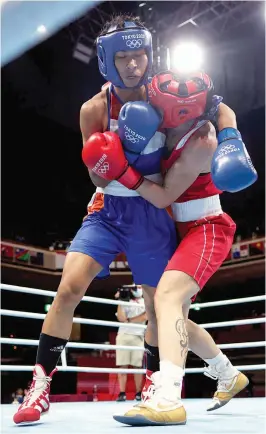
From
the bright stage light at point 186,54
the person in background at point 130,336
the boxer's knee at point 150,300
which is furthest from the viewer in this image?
the bright stage light at point 186,54

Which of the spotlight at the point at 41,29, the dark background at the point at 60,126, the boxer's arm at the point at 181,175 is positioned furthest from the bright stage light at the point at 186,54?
the boxer's arm at the point at 181,175

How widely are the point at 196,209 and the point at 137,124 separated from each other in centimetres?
36

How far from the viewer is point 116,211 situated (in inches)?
68.4

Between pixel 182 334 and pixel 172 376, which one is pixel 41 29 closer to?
pixel 182 334

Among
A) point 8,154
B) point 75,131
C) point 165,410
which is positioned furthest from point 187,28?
point 165,410

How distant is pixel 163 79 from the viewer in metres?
1.52

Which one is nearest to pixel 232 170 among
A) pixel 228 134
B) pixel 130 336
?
pixel 228 134

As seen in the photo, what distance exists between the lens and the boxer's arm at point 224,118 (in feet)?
5.13

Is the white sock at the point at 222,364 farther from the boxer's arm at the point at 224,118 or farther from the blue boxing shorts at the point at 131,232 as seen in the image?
the boxer's arm at the point at 224,118

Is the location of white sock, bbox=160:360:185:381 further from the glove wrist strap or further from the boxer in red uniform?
the glove wrist strap

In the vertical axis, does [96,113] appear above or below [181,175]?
above

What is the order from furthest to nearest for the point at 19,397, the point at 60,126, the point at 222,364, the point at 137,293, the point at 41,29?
the point at 60,126 < the point at 41,29 < the point at 19,397 < the point at 137,293 < the point at 222,364

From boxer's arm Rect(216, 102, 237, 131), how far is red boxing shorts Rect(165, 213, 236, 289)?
0.30 meters

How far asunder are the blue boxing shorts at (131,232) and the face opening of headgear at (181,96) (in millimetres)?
318
